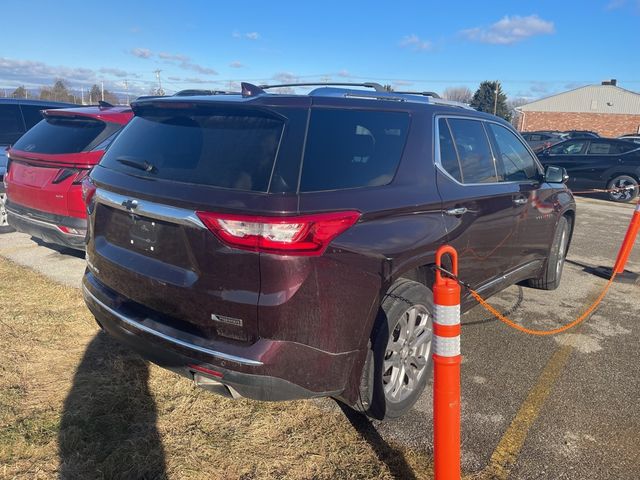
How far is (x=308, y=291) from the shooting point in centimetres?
232

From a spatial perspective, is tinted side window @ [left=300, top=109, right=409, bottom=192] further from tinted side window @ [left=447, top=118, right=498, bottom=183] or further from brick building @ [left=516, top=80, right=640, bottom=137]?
brick building @ [left=516, top=80, right=640, bottom=137]

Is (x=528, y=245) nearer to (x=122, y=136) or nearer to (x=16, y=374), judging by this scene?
(x=122, y=136)

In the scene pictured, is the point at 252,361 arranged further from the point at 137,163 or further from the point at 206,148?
the point at 137,163

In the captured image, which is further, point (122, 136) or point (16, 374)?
point (16, 374)

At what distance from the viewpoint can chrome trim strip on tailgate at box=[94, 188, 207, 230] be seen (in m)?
2.39

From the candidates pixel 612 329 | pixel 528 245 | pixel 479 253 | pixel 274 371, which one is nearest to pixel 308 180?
pixel 274 371

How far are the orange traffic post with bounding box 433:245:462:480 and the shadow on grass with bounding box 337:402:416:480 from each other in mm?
502

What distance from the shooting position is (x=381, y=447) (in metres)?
2.79

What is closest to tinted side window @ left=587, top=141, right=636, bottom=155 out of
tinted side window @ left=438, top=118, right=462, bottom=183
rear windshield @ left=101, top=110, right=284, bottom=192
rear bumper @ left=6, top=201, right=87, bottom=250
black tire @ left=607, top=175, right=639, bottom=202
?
black tire @ left=607, top=175, right=639, bottom=202

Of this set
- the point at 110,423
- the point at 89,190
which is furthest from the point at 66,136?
the point at 110,423

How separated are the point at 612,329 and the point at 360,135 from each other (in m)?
3.27

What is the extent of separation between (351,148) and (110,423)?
6.61ft

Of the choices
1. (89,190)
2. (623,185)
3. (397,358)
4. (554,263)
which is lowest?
(623,185)

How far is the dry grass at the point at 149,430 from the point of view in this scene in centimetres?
255
